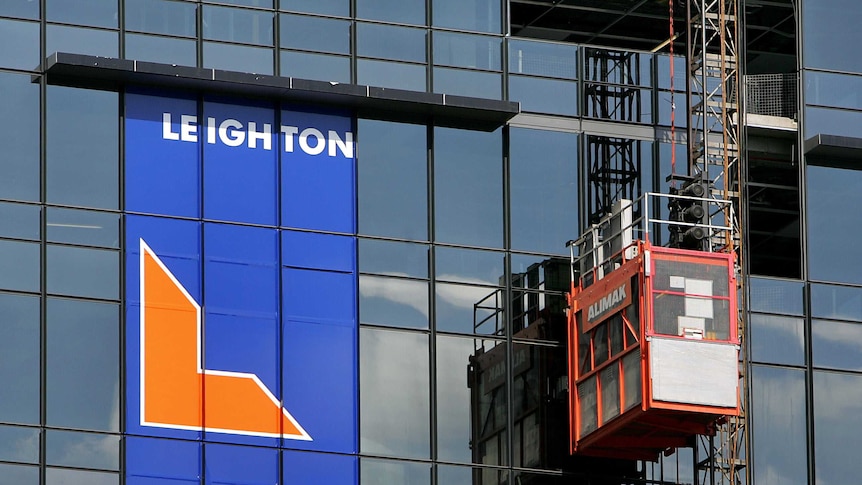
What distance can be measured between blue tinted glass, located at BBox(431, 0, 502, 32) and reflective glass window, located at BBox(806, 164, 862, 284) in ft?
29.8

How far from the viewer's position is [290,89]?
5381 cm

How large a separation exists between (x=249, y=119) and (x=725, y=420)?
43.1ft

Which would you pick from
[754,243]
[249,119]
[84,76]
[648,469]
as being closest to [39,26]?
[84,76]

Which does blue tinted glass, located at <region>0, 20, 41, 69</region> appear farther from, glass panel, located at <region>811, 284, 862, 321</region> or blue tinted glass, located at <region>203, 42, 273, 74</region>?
glass panel, located at <region>811, 284, 862, 321</region>

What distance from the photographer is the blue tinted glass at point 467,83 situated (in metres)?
55.8

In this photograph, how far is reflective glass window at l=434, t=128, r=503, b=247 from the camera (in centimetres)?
5512

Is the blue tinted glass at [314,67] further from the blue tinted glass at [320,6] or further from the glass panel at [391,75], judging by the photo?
the blue tinted glass at [320,6]

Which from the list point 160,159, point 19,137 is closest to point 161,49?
point 160,159

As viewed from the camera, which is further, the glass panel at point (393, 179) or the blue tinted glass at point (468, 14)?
the blue tinted glass at point (468, 14)

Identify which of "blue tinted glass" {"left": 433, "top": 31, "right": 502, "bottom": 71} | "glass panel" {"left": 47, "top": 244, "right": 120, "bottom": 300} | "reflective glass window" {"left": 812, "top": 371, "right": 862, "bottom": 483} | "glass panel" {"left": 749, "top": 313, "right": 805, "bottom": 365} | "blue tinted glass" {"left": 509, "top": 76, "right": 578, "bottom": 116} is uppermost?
"blue tinted glass" {"left": 433, "top": 31, "right": 502, "bottom": 71}

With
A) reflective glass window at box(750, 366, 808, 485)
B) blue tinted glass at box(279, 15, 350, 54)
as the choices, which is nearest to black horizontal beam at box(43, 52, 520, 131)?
blue tinted glass at box(279, 15, 350, 54)

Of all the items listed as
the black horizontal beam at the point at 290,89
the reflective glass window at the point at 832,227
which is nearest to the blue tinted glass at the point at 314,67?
the black horizontal beam at the point at 290,89

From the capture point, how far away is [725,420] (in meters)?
53.2

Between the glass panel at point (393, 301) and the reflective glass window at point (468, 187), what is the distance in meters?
1.48
